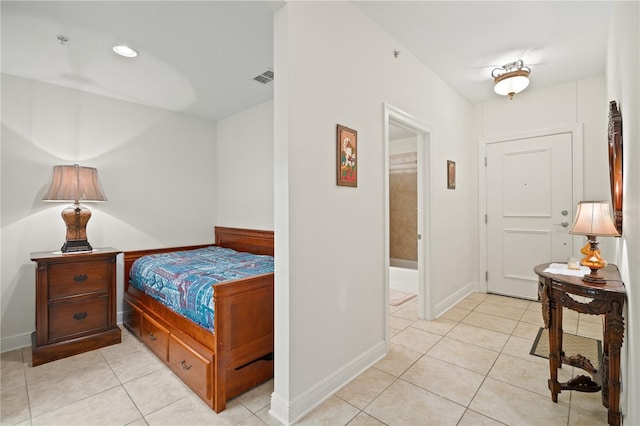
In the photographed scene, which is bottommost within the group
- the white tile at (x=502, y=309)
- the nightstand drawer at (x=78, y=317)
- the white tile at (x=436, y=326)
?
the white tile at (x=436, y=326)

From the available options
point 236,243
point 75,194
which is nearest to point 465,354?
point 236,243

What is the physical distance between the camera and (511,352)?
2.46 metres

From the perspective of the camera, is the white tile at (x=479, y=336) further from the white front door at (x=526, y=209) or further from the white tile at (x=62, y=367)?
the white tile at (x=62, y=367)

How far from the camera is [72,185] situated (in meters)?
2.78

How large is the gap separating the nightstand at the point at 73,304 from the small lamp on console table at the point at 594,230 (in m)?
3.72

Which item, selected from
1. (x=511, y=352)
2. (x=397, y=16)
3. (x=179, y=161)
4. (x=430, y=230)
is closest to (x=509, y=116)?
(x=430, y=230)

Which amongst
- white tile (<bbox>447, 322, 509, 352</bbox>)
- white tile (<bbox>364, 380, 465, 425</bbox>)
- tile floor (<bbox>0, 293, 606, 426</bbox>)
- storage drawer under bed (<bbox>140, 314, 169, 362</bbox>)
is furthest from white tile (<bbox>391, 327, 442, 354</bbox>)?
storage drawer under bed (<bbox>140, 314, 169, 362</bbox>)

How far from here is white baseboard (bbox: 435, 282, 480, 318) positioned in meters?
3.32

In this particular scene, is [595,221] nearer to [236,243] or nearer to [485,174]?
[485,174]

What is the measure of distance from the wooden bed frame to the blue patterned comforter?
11 centimetres

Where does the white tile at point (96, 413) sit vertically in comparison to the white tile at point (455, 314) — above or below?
below

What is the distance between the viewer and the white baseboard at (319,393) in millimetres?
1706

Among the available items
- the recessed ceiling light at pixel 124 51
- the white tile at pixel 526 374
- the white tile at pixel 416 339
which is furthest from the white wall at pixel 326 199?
the recessed ceiling light at pixel 124 51

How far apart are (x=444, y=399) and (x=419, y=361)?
1.55 feet
